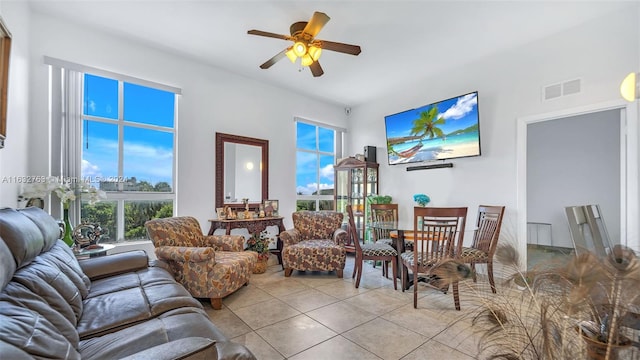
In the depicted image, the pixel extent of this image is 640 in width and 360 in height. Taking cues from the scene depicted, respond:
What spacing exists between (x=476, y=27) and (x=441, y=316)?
3.06 metres

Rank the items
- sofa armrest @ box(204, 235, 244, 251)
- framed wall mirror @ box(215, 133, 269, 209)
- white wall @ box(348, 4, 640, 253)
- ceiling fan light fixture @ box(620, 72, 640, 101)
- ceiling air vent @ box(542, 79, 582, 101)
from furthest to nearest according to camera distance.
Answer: framed wall mirror @ box(215, 133, 269, 209)
sofa armrest @ box(204, 235, 244, 251)
ceiling air vent @ box(542, 79, 582, 101)
white wall @ box(348, 4, 640, 253)
ceiling fan light fixture @ box(620, 72, 640, 101)

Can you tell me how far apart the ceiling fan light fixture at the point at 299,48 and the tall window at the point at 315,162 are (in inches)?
94.4

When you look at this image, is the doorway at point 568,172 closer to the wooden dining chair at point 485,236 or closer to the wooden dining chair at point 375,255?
the wooden dining chair at point 485,236

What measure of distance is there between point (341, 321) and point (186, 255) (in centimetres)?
154

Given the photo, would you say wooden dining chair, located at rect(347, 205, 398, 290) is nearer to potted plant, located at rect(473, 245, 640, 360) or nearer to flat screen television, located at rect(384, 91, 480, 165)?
flat screen television, located at rect(384, 91, 480, 165)

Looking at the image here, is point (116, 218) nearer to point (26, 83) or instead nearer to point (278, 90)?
point (26, 83)

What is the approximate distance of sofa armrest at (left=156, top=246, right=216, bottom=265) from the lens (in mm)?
2498

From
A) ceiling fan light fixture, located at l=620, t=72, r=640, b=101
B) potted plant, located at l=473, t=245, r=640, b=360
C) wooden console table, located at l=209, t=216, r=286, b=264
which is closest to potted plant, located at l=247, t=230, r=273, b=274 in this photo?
wooden console table, located at l=209, t=216, r=286, b=264

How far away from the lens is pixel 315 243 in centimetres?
375

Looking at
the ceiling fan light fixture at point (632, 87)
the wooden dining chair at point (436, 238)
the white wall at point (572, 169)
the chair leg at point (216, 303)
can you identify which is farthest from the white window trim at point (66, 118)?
the white wall at point (572, 169)

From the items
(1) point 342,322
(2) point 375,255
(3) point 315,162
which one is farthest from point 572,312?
(3) point 315,162

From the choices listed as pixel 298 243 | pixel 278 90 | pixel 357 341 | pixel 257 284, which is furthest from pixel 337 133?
pixel 357 341

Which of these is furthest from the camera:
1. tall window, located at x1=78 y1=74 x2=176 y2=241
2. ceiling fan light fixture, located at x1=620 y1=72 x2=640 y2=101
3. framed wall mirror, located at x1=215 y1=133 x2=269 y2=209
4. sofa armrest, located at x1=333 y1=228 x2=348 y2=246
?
framed wall mirror, located at x1=215 y1=133 x2=269 y2=209

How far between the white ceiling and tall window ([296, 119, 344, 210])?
155 centimetres
